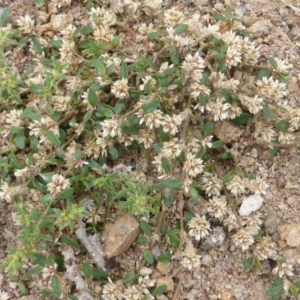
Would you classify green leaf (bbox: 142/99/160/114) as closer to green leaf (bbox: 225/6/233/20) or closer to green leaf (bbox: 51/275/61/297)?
green leaf (bbox: 225/6/233/20)

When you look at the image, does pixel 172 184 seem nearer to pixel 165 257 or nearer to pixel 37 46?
pixel 165 257

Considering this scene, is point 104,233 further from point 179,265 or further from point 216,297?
point 216,297

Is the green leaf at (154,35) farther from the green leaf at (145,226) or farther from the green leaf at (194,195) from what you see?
the green leaf at (145,226)

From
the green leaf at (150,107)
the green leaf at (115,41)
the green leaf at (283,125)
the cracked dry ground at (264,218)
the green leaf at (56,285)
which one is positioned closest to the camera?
the green leaf at (56,285)

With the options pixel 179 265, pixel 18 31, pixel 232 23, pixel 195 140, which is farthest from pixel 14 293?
pixel 232 23

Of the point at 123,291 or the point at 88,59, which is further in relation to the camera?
the point at 88,59

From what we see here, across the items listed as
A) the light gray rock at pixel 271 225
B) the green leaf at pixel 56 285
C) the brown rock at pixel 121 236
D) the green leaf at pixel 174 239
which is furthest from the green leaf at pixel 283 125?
the green leaf at pixel 56 285
